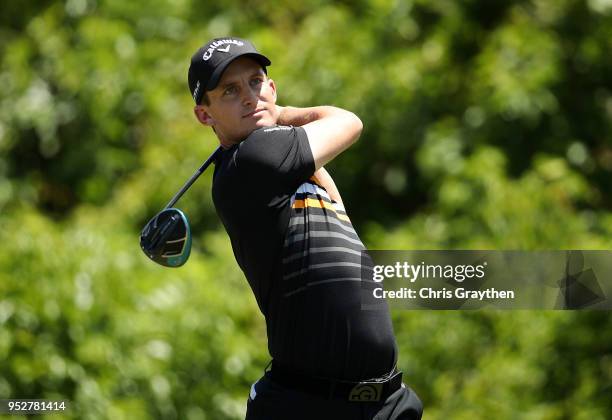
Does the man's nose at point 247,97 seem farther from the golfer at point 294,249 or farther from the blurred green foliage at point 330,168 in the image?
the blurred green foliage at point 330,168

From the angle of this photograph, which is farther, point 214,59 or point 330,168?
point 330,168

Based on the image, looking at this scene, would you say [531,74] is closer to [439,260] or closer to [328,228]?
[439,260]

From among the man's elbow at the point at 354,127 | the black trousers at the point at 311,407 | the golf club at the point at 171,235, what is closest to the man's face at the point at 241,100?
the golf club at the point at 171,235

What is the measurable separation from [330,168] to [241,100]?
221 inches

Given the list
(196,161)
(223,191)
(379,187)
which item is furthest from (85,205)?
(223,191)

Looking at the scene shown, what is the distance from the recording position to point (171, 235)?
362cm

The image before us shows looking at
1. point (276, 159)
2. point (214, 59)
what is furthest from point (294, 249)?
point (214, 59)

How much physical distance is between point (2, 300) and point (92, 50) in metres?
3.94

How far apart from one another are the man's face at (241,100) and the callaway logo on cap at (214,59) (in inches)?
1.5

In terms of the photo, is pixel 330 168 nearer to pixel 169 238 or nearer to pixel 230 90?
pixel 169 238

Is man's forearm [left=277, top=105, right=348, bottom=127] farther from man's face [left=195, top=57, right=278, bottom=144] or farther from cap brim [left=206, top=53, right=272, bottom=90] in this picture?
cap brim [left=206, top=53, right=272, bottom=90]

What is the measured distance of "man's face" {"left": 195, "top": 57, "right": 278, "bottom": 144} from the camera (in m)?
3.43

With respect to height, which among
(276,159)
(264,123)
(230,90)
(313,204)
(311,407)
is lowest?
(311,407)

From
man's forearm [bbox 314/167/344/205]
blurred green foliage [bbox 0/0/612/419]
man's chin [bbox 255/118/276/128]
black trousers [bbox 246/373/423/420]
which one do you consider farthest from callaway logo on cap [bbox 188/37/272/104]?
blurred green foliage [bbox 0/0/612/419]
